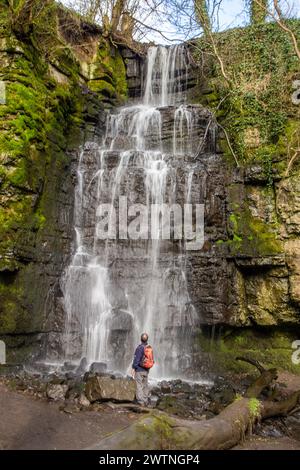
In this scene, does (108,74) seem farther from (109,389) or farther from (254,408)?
(254,408)

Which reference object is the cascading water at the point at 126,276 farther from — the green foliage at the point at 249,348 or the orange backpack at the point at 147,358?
the orange backpack at the point at 147,358

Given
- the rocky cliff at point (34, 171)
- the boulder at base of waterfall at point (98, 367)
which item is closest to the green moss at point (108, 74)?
the rocky cliff at point (34, 171)

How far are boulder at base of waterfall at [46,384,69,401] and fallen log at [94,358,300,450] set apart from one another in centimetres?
334

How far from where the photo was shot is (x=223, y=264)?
1228 centimetres

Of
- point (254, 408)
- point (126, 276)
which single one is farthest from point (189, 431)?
point (126, 276)

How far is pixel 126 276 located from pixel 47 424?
6.15 meters

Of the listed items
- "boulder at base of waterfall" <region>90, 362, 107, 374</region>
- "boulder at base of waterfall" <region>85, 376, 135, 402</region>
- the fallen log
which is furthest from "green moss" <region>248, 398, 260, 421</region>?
"boulder at base of waterfall" <region>90, 362, 107, 374</region>

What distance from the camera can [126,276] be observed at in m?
12.5

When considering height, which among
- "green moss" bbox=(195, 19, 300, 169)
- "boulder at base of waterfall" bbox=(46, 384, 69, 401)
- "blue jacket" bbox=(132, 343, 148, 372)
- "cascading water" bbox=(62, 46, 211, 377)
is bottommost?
"boulder at base of waterfall" bbox=(46, 384, 69, 401)

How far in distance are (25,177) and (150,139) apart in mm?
6755

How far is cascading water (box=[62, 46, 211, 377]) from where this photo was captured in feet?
38.4

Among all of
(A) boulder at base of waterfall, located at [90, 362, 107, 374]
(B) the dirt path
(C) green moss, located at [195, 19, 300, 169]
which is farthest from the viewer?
(C) green moss, located at [195, 19, 300, 169]

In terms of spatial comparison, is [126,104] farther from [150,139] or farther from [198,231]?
[198,231]

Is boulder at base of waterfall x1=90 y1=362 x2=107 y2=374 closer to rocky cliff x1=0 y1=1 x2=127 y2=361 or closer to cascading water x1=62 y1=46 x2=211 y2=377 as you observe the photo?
cascading water x1=62 y1=46 x2=211 y2=377
